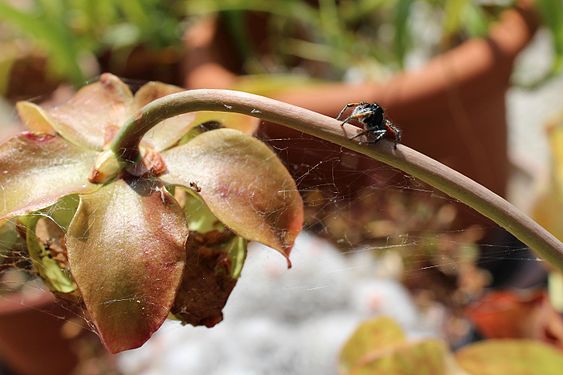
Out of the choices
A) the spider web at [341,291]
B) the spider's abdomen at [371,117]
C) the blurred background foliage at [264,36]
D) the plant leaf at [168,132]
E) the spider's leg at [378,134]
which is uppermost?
the spider's abdomen at [371,117]

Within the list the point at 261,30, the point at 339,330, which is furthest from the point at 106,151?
the point at 261,30

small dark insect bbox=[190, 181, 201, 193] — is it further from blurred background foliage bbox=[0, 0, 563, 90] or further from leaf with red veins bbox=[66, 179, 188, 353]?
blurred background foliage bbox=[0, 0, 563, 90]

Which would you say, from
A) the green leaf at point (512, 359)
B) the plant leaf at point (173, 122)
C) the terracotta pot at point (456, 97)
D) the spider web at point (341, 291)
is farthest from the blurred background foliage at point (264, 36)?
the plant leaf at point (173, 122)

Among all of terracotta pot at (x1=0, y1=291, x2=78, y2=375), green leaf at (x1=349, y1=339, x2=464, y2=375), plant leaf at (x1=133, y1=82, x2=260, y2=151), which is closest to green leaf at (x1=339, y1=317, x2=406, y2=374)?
green leaf at (x1=349, y1=339, x2=464, y2=375)

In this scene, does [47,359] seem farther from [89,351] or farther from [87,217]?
[87,217]

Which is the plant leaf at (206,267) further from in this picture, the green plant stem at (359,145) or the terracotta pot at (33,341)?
the terracotta pot at (33,341)

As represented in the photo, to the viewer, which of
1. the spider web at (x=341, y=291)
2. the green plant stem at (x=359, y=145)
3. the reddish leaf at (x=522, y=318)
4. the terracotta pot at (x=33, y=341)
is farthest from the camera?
the terracotta pot at (x=33, y=341)
